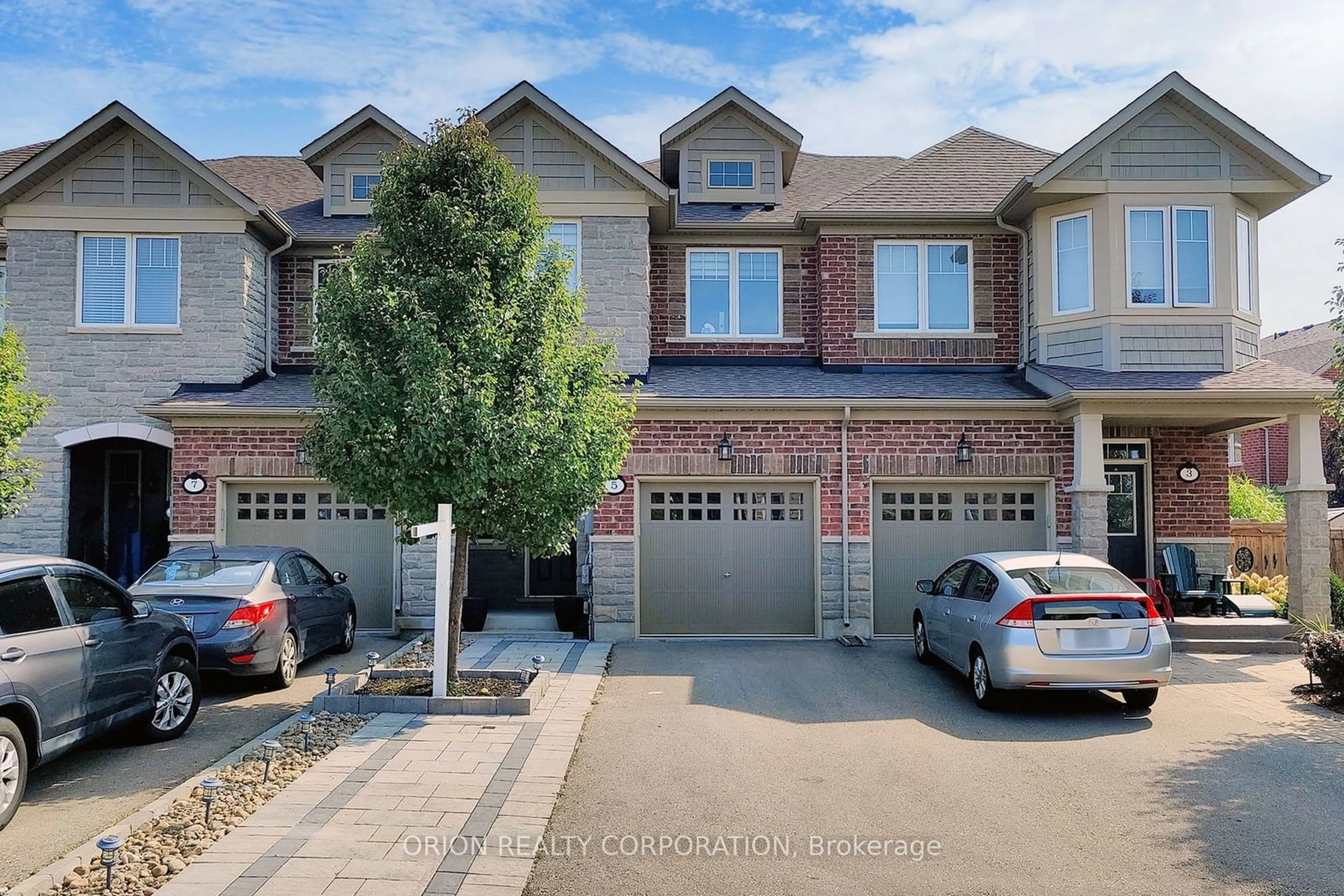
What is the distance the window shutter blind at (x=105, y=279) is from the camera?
1427 centimetres

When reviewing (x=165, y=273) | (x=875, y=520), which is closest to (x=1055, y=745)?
(x=875, y=520)

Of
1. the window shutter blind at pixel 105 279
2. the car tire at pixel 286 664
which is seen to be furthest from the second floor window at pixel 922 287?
the window shutter blind at pixel 105 279

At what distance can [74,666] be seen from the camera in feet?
21.3

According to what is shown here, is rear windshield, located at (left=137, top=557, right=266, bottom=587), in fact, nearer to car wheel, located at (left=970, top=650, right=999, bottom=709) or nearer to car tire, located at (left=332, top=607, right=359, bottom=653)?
car tire, located at (left=332, top=607, right=359, bottom=653)

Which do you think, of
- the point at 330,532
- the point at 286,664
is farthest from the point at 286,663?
the point at 330,532

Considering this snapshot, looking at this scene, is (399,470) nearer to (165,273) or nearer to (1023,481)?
(165,273)

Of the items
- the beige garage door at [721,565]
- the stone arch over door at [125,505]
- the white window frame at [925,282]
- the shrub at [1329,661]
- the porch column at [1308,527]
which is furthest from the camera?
the stone arch over door at [125,505]

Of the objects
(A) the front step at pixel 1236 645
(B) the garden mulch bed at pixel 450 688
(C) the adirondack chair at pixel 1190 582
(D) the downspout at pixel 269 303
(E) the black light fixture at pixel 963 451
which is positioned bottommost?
(A) the front step at pixel 1236 645

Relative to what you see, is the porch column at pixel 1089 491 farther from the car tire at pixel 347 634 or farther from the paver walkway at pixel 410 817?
the car tire at pixel 347 634

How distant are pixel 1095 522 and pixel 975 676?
444cm

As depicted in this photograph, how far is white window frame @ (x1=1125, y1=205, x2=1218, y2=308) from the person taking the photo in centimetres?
1385

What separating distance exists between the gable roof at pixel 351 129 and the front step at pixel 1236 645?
542 inches

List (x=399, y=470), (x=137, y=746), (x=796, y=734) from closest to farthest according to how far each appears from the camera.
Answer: (x=137, y=746)
(x=796, y=734)
(x=399, y=470)

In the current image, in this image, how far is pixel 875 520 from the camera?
13.8 meters
